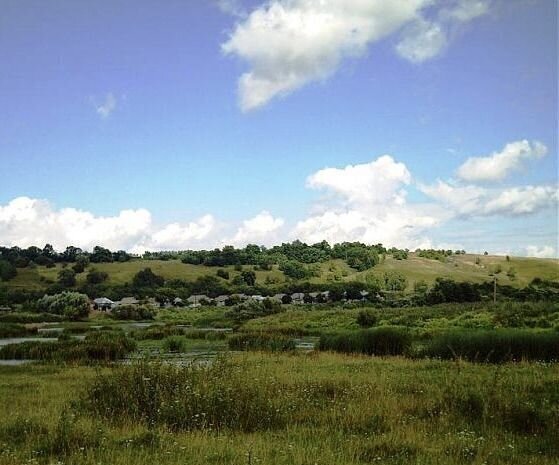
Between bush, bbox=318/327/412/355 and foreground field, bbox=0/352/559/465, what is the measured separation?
13.2 metres

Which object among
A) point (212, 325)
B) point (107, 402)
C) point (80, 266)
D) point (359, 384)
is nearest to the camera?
point (107, 402)

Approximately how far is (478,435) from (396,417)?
68.1 inches

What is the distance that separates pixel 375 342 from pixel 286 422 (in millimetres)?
19505

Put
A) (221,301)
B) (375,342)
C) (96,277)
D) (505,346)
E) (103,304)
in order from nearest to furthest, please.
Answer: (505,346) → (375,342) → (103,304) → (221,301) → (96,277)

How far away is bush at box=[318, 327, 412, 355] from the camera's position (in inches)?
1157

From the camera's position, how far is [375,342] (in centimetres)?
3006

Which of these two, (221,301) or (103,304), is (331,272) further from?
(103,304)

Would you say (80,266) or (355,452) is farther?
(80,266)

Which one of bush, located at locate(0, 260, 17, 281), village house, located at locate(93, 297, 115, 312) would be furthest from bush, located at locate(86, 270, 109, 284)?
village house, located at locate(93, 297, 115, 312)

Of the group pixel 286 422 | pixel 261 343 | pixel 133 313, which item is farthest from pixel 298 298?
pixel 286 422

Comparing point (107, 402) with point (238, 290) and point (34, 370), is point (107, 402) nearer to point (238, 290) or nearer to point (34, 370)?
point (34, 370)

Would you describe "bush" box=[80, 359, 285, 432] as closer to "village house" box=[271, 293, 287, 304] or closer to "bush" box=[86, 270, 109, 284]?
"village house" box=[271, 293, 287, 304]

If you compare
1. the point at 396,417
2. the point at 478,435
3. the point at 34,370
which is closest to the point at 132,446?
the point at 396,417

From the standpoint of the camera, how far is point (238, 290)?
151875mm
